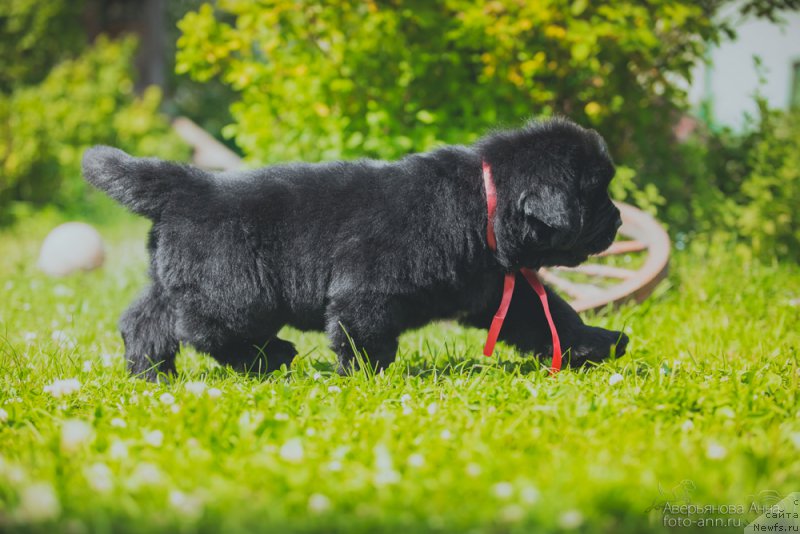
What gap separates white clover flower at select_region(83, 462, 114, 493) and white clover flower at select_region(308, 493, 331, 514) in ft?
1.64

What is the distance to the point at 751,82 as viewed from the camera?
9.41 metres

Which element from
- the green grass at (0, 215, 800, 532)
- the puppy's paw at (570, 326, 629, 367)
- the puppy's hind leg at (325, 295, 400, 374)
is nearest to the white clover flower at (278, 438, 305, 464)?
the green grass at (0, 215, 800, 532)

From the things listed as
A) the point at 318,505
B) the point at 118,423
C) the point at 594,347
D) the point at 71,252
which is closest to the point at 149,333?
the point at 118,423

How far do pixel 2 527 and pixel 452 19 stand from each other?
4.31 meters

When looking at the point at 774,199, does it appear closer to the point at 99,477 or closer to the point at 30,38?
the point at 99,477

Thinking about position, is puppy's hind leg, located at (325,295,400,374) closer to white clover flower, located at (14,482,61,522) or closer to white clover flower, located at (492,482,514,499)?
white clover flower, located at (492,482,514,499)

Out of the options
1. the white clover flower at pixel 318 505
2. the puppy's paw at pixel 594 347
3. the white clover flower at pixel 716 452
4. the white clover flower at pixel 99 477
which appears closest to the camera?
the white clover flower at pixel 318 505

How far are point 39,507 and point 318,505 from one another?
1.91ft

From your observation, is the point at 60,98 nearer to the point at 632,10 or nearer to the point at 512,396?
the point at 632,10

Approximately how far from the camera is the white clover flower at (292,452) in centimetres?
187

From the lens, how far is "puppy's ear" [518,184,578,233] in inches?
110

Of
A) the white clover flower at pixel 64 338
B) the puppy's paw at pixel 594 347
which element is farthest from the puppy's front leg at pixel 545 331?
the white clover flower at pixel 64 338

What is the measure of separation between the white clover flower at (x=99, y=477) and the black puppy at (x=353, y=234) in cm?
103

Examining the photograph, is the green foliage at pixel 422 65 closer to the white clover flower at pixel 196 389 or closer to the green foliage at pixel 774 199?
the green foliage at pixel 774 199
